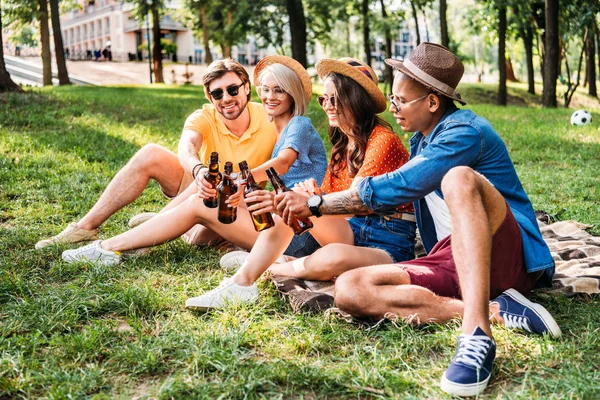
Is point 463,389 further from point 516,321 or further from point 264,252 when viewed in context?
point 264,252

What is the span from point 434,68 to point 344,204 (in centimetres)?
88

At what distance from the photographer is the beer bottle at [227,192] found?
440cm

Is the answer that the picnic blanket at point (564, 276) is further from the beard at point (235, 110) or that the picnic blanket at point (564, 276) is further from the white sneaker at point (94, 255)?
the beard at point (235, 110)

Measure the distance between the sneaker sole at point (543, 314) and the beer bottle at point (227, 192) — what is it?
1.85 m

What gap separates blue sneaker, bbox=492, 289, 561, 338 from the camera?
345cm

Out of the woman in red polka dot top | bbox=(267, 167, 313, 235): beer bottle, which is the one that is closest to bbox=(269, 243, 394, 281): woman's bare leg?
the woman in red polka dot top

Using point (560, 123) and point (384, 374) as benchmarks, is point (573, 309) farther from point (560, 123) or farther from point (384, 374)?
point (560, 123)

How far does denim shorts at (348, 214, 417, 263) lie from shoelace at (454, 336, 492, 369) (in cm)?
141

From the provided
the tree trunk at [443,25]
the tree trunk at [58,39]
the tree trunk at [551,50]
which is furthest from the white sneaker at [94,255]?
the tree trunk at [58,39]

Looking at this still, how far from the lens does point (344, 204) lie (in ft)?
12.3

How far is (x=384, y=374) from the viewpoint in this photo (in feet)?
10.1

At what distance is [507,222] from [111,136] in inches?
343

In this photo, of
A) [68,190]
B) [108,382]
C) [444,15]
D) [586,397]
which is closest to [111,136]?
[68,190]

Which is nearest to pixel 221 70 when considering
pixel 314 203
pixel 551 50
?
pixel 314 203
